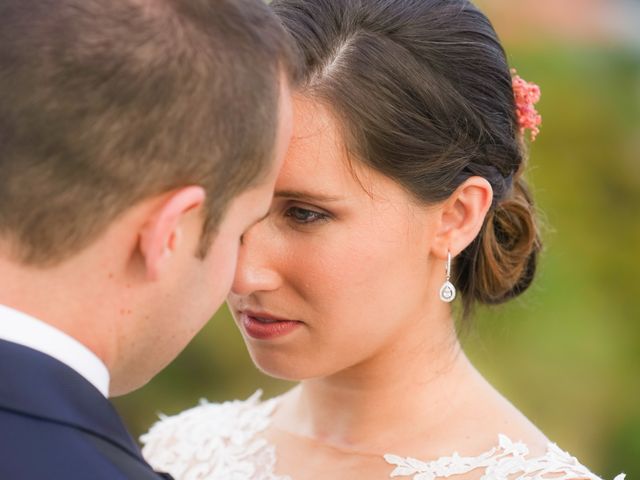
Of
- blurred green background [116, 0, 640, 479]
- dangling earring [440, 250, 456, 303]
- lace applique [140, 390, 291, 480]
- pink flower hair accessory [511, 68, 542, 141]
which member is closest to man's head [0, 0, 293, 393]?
dangling earring [440, 250, 456, 303]

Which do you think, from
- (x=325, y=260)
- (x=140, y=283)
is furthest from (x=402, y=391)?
(x=140, y=283)

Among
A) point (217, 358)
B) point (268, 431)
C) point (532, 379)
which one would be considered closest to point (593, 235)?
point (532, 379)

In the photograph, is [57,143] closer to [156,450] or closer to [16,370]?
[16,370]

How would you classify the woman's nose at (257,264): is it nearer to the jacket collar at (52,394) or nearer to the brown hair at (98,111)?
the brown hair at (98,111)

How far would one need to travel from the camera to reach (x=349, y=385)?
369 cm

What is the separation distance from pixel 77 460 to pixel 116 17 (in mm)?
826

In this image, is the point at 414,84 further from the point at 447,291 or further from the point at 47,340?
the point at 47,340

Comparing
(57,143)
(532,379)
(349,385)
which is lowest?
(532,379)

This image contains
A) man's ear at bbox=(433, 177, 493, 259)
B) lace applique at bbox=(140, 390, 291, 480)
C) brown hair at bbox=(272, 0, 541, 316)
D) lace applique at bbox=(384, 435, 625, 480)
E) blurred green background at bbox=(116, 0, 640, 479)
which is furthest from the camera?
blurred green background at bbox=(116, 0, 640, 479)

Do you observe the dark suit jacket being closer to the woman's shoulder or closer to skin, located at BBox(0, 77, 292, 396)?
skin, located at BBox(0, 77, 292, 396)

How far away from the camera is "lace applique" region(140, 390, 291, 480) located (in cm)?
388

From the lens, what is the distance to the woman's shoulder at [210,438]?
3992mm

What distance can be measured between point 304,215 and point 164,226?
4.05 feet

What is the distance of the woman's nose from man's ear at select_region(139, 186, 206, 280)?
1.15 metres
